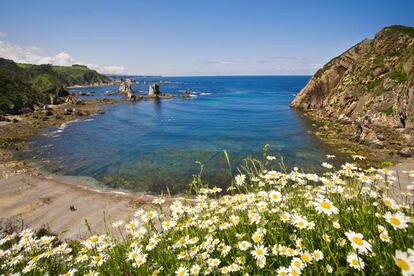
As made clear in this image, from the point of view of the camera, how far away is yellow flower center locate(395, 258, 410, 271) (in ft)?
5.91

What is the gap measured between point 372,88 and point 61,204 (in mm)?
50129

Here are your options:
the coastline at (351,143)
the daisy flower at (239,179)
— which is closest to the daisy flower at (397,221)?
the daisy flower at (239,179)

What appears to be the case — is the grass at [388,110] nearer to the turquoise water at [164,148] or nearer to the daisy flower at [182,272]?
the turquoise water at [164,148]

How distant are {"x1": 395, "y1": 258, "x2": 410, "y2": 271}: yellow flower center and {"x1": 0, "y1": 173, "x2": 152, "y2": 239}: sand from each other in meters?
14.8

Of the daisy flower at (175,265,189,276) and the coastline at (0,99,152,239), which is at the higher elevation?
the daisy flower at (175,265,189,276)

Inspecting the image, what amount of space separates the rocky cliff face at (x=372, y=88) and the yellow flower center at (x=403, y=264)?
→ 31350 mm

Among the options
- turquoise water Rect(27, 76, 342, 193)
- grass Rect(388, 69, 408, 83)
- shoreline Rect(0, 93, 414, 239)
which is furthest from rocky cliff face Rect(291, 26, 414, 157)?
shoreline Rect(0, 93, 414, 239)

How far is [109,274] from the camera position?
4.04 meters

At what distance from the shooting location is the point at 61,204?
59.6ft

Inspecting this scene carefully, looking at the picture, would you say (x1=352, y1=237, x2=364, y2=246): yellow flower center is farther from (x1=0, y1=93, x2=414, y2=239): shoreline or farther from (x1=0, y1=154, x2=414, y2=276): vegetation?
(x1=0, y1=93, x2=414, y2=239): shoreline

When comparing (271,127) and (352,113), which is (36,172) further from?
(352,113)

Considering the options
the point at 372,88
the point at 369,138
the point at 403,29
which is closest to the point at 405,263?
the point at 369,138

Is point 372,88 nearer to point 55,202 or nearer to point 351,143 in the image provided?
point 351,143

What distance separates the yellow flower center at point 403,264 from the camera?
1801 mm
